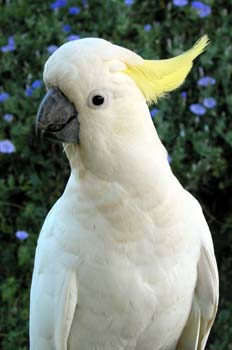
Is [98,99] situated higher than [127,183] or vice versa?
[98,99]

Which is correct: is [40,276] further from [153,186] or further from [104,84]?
[104,84]

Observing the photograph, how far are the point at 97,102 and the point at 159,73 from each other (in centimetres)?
18

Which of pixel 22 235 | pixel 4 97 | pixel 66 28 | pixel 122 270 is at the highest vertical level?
pixel 66 28

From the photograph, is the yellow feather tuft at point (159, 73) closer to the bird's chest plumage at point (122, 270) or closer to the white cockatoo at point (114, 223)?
the white cockatoo at point (114, 223)

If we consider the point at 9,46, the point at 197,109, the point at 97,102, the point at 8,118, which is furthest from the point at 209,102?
the point at 97,102

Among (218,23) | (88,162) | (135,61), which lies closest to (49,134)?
(88,162)

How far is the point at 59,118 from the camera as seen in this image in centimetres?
146

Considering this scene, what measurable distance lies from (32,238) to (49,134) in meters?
1.10

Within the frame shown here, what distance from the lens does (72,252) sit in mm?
1634

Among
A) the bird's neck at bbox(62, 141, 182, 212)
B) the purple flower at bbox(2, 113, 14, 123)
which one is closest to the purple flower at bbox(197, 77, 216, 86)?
the purple flower at bbox(2, 113, 14, 123)

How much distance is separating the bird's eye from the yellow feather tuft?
9 centimetres

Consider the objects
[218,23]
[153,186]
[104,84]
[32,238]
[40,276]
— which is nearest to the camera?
[104,84]

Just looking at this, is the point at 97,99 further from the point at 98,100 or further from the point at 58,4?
the point at 58,4

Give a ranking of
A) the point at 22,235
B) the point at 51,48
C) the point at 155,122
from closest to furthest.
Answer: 1. the point at 22,235
2. the point at 155,122
3. the point at 51,48
